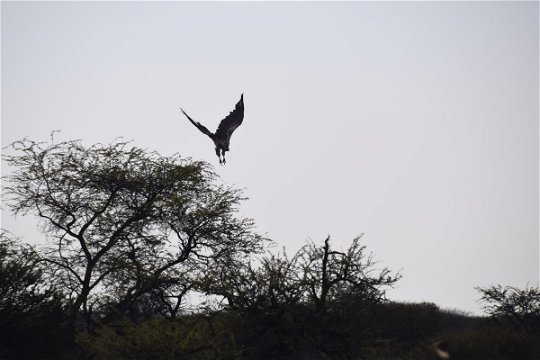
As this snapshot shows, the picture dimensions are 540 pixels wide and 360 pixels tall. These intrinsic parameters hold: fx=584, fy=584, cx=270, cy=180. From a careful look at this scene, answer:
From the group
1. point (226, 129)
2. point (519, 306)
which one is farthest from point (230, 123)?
point (519, 306)

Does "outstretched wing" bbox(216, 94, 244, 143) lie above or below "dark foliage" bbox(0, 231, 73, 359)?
above

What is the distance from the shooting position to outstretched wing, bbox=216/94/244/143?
17078mm

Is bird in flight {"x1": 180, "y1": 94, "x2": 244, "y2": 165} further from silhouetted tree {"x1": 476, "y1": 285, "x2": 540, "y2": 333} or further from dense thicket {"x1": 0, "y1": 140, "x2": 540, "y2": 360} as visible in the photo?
silhouetted tree {"x1": 476, "y1": 285, "x2": 540, "y2": 333}

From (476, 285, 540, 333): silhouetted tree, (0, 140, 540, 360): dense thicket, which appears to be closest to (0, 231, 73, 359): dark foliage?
(0, 140, 540, 360): dense thicket

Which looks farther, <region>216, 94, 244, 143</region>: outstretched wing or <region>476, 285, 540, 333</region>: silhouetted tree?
<region>476, 285, 540, 333</region>: silhouetted tree

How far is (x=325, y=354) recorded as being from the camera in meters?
15.5

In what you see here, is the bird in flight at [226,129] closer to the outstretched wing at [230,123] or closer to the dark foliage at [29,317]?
the outstretched wing at [230,123]

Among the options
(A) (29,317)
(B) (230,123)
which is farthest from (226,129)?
(A) (29,317)

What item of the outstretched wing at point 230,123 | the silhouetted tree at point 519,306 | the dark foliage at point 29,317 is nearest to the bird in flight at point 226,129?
the outstretched wing at point 230,123

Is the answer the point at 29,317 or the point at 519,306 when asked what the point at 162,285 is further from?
the point at 519,306

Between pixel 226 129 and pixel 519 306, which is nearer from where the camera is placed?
pixel 226 129

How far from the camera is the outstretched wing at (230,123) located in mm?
17078

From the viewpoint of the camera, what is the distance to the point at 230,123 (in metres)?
17.1

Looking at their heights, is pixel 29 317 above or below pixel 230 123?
below
